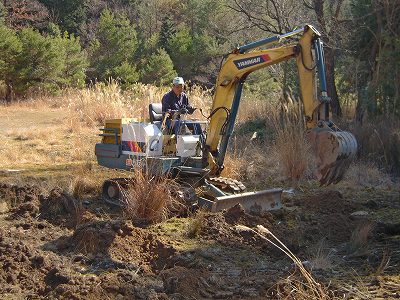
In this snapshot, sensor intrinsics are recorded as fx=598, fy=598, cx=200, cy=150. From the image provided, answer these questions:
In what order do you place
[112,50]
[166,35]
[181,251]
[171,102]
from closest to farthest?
[181,251], [171,102], [112,50], [166,35]

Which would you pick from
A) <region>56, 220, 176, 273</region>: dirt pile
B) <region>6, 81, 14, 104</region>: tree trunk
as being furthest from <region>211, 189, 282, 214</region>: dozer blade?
<region>6, 81, 14, 104</region>: tree trunk

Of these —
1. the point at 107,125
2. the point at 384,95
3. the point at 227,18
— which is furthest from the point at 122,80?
the point at 107,125

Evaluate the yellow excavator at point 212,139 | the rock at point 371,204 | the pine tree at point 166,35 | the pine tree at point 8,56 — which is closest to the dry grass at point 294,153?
the rock at point 371,204

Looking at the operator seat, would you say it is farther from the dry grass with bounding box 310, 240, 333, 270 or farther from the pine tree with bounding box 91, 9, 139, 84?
the pine tree with bounding box 91, 9, 139, 84

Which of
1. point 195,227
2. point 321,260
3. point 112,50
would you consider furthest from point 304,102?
point 112,50

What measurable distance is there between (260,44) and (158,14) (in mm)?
43569

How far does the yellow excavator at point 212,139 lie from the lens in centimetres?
758

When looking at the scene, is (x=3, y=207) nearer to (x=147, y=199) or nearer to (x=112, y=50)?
(x=147, y=199)

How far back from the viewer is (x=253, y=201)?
8328 mm

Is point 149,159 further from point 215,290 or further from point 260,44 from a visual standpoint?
point 215,290

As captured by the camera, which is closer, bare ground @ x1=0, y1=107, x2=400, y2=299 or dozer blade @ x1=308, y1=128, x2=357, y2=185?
bare ground @ x1=0, y1=107, x2=400, y2=299

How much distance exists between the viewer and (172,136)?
887 centimetres

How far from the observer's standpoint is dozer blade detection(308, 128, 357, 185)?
657cm

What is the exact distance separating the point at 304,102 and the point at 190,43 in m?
34.1
